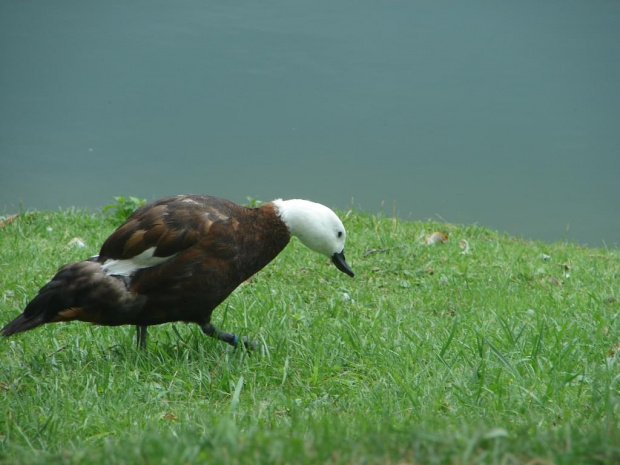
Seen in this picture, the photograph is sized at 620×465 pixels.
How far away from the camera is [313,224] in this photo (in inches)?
182

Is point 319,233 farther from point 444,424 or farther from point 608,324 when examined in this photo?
point 444,424

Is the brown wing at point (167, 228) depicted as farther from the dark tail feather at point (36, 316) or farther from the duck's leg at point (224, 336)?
the duck's leg at point (224, 336)

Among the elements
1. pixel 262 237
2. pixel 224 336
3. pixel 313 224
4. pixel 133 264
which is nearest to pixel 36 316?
pixel 133 264

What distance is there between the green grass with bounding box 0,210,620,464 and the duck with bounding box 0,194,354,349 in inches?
10.4

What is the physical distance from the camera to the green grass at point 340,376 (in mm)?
2021

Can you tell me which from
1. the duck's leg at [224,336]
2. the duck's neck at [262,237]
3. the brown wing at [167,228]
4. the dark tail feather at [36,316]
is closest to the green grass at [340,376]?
the duck's leg at [224,336]

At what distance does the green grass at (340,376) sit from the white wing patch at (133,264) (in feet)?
1.56

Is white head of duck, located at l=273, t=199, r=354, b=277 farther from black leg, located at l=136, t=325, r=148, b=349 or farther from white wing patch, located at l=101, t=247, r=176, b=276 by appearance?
black leg, located at l=136, t=325, r=148, b=349

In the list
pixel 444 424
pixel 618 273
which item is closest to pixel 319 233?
pixel 444 424

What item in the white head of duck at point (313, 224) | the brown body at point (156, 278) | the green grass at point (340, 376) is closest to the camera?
the green grass at point (340, 376)

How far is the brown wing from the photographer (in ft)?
13.6

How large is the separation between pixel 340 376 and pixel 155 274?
3.68ft

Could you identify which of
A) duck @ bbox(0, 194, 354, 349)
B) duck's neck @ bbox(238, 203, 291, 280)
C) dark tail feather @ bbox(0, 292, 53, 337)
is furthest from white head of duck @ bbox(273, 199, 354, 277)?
dark tail feather @ bbox(0, 292, 53, 337)

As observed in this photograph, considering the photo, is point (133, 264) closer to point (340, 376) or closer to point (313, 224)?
point (313, 224)
